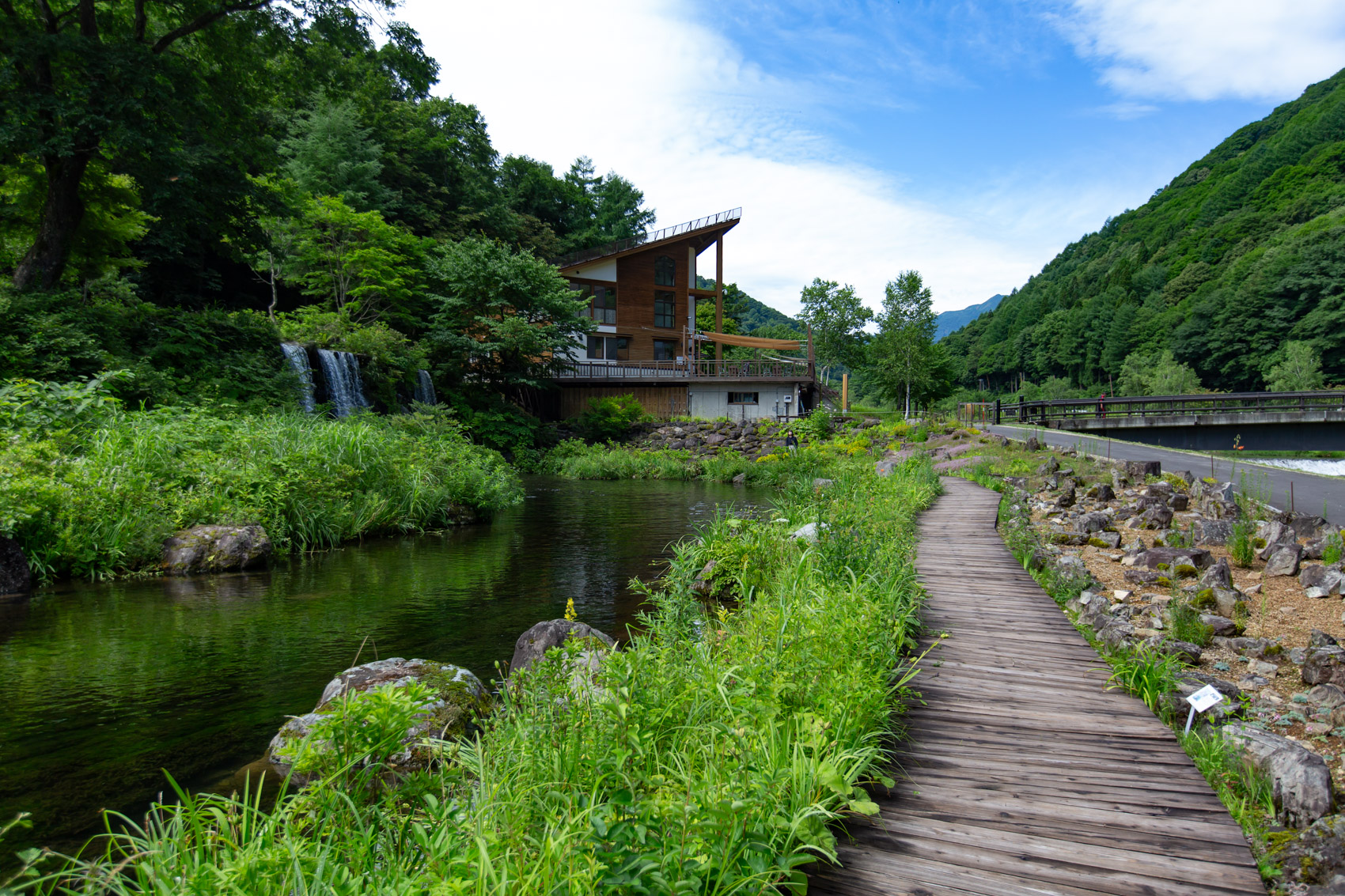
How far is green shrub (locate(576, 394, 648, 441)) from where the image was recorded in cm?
2948

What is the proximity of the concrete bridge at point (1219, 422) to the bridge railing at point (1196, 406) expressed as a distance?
0.03 m

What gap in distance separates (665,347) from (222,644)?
35.0 m

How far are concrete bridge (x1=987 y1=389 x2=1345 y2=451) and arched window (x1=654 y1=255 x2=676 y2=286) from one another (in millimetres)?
21064

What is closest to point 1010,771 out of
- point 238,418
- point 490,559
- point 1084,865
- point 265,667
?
point 1084,865

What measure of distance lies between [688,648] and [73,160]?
55.9 feet

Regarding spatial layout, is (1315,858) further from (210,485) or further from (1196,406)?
(1196,406)

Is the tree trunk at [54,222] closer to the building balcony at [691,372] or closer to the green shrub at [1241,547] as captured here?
the building balcony at [691,372]

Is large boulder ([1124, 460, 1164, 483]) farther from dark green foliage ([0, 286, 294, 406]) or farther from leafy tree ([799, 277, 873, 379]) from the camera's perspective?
leafy tree ([799, 277, 873, 379])

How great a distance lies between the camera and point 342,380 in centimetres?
1923

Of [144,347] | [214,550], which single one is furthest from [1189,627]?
[144,347]

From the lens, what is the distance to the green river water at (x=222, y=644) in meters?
3.95

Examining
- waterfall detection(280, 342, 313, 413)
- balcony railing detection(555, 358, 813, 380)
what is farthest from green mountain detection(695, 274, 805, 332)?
waterfall detection(280, 342, 313, 413)

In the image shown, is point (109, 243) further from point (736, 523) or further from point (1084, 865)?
point (1084, 865)

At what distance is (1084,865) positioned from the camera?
244 centimetres
